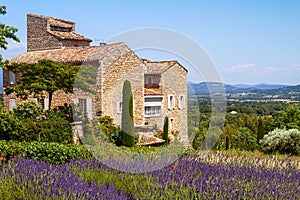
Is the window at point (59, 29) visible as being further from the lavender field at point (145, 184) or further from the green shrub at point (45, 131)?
the lavender field at point (145, 184)

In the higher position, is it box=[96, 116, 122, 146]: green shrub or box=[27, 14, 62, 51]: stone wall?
box=[27, 14, 62, 51]: stone wall

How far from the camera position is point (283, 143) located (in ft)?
40.8

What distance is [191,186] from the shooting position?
11.7 ft

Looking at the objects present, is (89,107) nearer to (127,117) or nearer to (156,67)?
(127,117)

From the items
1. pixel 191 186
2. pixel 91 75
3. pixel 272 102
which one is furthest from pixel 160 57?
pixel 272 102

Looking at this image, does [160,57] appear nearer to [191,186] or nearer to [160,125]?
[191,186]

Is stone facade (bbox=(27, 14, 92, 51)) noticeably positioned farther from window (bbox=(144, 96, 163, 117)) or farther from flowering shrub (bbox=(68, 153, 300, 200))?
flowering shrub (bbox=(68, 153, 300, 200))

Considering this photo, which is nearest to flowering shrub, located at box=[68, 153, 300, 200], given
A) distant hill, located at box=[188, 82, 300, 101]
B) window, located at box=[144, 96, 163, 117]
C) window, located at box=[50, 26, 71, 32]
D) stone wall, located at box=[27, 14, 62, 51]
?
distant hill, located at box=[188, 82, 300, 101]

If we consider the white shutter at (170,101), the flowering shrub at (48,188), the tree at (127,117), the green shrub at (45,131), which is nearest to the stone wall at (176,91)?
the white shutter at (170,101)

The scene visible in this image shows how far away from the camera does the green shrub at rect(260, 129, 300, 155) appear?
12.1m

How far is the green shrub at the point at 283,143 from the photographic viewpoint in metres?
12.1

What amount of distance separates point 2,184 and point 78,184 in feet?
2.31

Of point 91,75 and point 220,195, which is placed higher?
point 91,75

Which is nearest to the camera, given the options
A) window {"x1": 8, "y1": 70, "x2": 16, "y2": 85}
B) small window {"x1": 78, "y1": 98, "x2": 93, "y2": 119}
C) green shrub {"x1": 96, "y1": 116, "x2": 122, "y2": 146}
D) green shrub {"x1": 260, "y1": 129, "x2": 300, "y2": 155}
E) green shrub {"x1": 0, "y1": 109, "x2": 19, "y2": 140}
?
green shrub {"x1": 0, "y1": 109, "x2": 19, "y2": 140}
